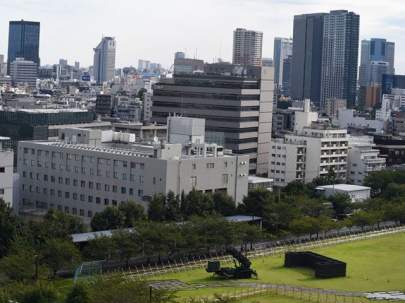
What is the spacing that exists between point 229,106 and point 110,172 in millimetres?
18384

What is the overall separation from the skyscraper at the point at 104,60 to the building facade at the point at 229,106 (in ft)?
412

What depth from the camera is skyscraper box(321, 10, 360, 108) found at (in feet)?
450

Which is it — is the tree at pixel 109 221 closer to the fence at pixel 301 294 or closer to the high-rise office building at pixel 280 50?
the fence at pixel 301 294

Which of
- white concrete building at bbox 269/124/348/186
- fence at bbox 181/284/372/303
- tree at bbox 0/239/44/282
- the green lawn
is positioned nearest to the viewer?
tree at bbox 0/239/44/282

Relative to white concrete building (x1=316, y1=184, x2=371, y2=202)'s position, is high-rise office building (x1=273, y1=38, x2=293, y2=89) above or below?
above

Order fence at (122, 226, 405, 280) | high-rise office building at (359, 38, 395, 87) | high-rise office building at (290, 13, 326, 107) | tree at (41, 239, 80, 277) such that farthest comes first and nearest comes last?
high-rise office building at (359, 38, 395, 87) < high-rise office building at (290, 13, 326, 107) < fence at (122, 226, 405, 280) < tree at (41, 239, 80, 277)

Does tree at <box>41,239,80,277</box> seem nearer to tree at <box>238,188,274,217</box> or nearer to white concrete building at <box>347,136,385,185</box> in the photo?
tree at <box>238,188,274,217</box>

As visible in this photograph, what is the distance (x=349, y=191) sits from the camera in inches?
1687

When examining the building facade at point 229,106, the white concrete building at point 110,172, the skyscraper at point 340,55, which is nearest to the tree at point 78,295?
the white concrete building at point 110,172

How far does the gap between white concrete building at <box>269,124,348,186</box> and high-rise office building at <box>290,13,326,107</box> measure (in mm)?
86963

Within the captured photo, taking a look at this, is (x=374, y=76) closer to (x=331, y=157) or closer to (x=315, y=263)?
(x=331, y=157)

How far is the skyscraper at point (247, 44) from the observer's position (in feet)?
397

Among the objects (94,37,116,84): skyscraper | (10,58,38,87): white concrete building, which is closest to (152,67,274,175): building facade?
(10,58,38,87): white concrete building

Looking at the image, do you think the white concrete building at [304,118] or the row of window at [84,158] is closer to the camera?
the row of window at [84,158]
